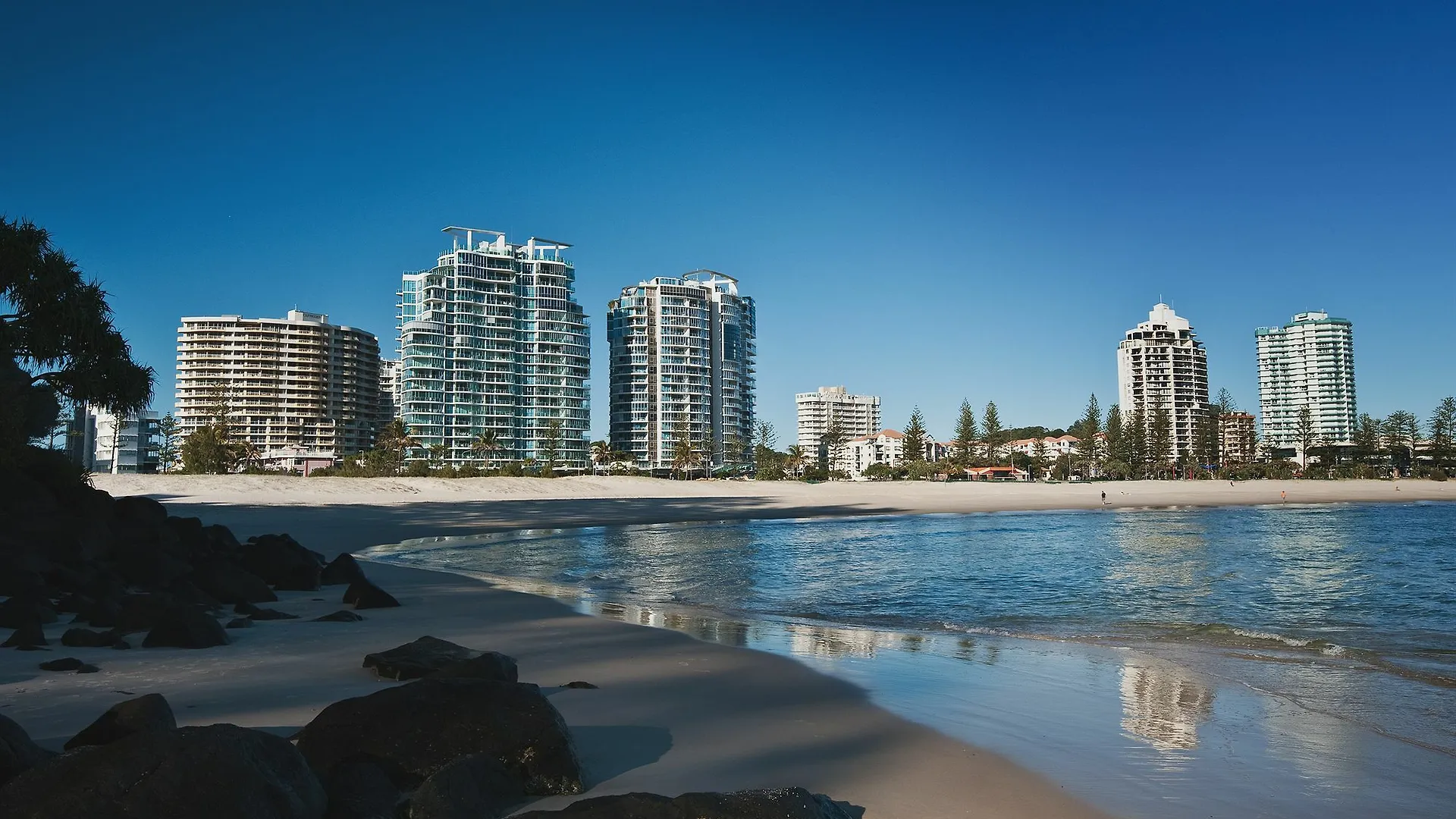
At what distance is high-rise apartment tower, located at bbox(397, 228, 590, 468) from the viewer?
124000mm

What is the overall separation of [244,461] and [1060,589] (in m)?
107

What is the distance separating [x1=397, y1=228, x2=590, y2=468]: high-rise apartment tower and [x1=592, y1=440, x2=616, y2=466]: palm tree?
263 cm

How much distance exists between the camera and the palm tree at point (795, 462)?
142 m

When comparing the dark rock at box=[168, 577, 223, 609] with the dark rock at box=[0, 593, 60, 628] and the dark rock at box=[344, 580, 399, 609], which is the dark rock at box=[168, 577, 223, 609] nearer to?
the dark rock at box=[0, 593, 60, 628]

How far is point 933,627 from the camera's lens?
11.6 m

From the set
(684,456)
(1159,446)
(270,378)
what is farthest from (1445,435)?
(270,378)

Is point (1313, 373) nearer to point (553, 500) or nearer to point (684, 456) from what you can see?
point (684, 456)

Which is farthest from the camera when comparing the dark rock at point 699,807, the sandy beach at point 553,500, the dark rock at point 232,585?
the sandy beach at point 553,500

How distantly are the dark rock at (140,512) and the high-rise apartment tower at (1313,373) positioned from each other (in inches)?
8286

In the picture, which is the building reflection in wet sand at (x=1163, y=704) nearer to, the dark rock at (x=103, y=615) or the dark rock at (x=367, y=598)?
the dark rock at (x=367, y=598)

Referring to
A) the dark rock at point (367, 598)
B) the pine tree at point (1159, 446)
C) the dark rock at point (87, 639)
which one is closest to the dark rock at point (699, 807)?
→ the dark rock at point (87, 639)

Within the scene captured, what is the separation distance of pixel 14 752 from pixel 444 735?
1.67 m

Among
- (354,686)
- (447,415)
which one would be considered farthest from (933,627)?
(447,415)

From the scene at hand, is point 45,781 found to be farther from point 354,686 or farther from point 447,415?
point 447,415
